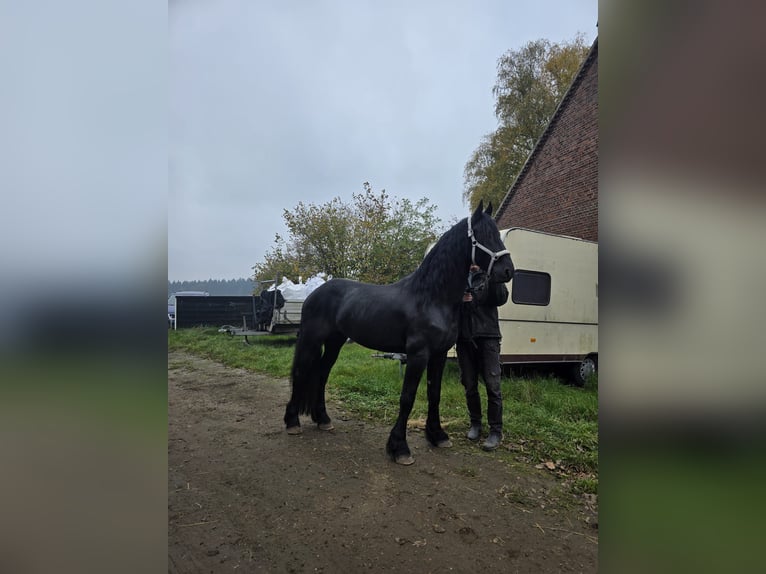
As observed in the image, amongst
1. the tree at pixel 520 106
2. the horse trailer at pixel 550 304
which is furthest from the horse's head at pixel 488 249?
the tree at pixel 520 106

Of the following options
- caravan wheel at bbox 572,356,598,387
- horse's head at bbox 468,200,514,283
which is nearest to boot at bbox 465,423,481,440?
horse's head at bbox 468,200,514,283

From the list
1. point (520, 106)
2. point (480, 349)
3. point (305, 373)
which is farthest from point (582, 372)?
point (520, 106)

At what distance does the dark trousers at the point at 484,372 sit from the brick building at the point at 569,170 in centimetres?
730

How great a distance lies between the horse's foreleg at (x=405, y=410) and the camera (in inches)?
132

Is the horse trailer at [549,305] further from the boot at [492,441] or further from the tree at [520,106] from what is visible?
the tree at [520,106]

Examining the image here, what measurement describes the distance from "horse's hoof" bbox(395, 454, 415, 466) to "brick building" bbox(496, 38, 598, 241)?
8.44 metres

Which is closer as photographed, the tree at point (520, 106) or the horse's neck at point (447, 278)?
the horse's neck at point (447, 278)

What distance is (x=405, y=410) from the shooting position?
337cm

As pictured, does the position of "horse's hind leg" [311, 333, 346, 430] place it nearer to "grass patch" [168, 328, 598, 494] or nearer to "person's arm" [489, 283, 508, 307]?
"grass patch" [168, 328, 598, 494]

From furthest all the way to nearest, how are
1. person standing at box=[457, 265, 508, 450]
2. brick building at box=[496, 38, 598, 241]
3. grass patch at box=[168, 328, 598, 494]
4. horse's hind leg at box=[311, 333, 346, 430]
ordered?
brick building at box=[496, 38, 598, 241], horse's hind leg at box=[311, 333, 346, 430], person standing at box=[457, 265, 508, 450], grass patch at box=[168, 328, 598, 494]

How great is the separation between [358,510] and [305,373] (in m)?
1.72

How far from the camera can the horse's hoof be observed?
3.30m
